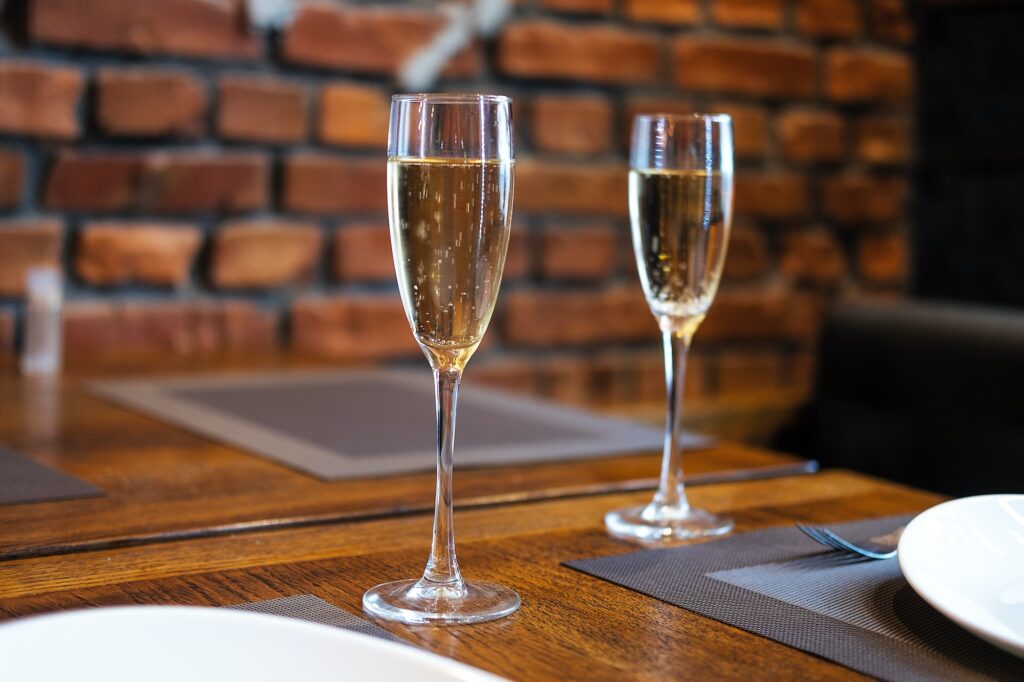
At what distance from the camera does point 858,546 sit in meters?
0.65

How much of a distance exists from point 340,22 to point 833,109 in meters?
→ 0.92

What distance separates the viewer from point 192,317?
1.52 metres

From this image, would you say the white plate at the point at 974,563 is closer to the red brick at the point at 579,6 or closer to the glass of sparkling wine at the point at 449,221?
the glass of sparkling wine at the point at 449,221

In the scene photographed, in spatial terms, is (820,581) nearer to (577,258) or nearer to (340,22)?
(340,22)

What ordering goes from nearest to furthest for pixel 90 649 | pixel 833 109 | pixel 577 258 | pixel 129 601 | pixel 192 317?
pixel 90 649 < pixel 129 601 < pixel 192 317 < pixel 577 258 < pixel 833 109

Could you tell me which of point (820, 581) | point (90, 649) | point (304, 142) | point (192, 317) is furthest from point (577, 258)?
point (90, 649)

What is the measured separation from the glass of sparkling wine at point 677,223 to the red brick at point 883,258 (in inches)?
61.1

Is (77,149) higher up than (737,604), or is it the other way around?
(77,149)

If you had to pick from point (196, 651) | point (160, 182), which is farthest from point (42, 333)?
point (196, 651)

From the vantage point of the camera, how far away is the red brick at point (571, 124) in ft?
5.88

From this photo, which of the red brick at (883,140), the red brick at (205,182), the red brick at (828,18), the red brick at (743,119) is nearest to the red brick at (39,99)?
the red brick at (205,182)

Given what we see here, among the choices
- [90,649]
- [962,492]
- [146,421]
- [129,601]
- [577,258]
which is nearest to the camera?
[90,649]

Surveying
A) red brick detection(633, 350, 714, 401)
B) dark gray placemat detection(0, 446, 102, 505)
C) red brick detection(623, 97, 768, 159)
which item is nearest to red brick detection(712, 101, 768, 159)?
red brick detection(623, 97, 768, 159)

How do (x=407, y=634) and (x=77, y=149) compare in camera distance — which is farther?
(x=77, y=149)
